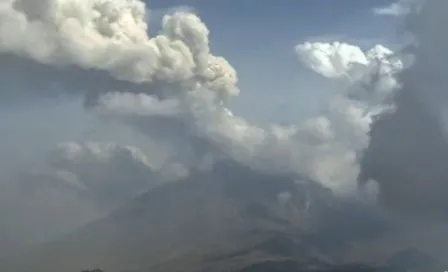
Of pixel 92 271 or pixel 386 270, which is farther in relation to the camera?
pixel 386 270

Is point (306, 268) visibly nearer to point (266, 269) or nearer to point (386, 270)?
point (266, 269)

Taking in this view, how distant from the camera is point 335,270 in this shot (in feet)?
63.1

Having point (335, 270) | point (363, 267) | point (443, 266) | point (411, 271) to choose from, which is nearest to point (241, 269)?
point (335, 270)

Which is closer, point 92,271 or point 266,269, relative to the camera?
point 92,271

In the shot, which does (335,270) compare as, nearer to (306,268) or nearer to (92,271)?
(306,268)

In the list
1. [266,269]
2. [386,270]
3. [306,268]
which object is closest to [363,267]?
Answer: [386,270]

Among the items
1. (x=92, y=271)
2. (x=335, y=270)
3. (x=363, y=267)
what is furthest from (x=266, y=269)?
(x=92, y=271)

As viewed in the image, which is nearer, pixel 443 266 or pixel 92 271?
pixel 92 271

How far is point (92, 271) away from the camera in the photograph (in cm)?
1517

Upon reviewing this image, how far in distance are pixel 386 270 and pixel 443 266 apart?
2.43 meters

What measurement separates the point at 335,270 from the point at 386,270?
2.35 meters

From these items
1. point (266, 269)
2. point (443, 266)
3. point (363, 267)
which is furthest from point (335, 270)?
point (443, 266)

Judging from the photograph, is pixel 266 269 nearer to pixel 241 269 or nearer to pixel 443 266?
pixel 241 269

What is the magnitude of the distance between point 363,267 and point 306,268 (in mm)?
2918
